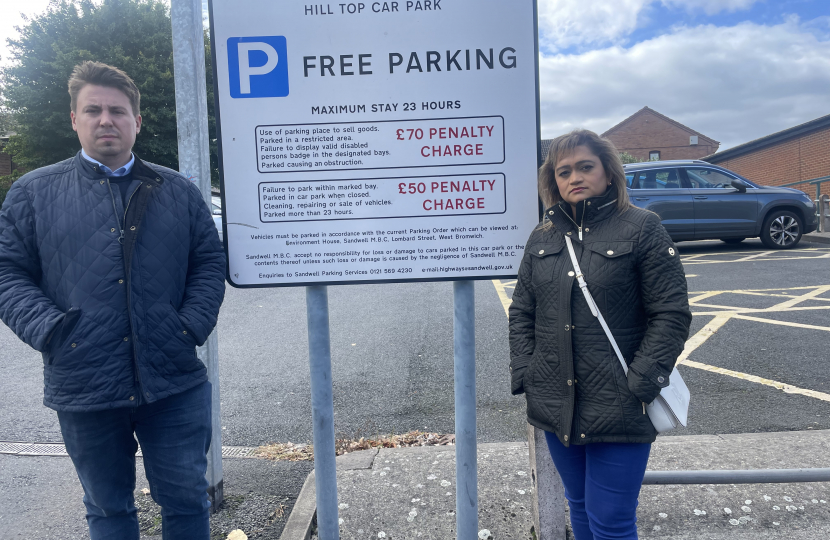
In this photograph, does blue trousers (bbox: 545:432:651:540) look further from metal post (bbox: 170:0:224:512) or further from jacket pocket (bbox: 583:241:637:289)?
metal post (bbox: 170:0:224:512)

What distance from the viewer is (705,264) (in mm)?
10891

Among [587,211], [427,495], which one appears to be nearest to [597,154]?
[587,211]

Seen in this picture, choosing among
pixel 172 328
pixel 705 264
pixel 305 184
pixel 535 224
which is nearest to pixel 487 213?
pixel 535 224

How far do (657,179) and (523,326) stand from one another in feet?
36.0

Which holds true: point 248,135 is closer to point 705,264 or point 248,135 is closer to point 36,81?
point 705,264

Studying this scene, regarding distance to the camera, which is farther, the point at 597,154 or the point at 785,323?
the point at 785,323

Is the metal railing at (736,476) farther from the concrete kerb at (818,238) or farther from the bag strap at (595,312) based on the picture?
the concrete kerb at (818,238)

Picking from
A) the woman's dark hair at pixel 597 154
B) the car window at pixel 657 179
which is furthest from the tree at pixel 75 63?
the woman's dark hair at pixel 597 154

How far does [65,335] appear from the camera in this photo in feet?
6.20

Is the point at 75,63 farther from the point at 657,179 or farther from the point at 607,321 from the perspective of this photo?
the point at 607,321

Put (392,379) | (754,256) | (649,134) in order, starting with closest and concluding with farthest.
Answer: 1. (392,379)
2. (754,256)
3. (649,134)

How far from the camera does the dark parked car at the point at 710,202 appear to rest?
11.8 meters

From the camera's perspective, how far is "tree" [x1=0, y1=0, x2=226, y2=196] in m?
23.7

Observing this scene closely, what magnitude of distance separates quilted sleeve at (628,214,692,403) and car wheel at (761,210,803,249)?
1215 centimetres
